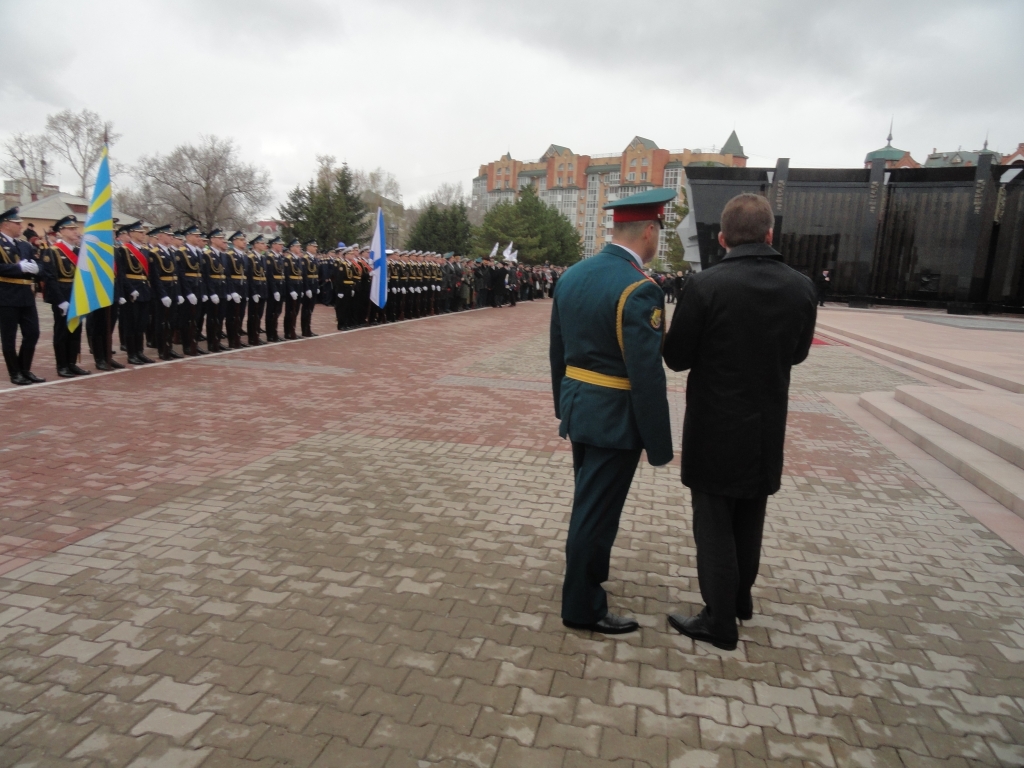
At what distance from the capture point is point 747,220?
2.98 metres

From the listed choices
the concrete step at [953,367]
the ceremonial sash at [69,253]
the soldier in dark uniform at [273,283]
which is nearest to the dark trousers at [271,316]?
the soldier in dark uniform at [273,283]

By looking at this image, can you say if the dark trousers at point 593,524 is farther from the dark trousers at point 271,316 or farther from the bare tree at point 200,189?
the bare tree at point 200,189

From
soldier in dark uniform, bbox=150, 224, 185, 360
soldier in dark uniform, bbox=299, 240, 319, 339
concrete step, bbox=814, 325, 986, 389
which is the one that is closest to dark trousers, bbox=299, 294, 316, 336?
soldier in dark uniform, bbox=299, 240, 319, 339

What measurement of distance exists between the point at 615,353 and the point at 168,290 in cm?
959

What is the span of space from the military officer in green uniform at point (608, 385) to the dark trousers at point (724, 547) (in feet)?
1.17

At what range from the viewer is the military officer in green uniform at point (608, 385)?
2846mm

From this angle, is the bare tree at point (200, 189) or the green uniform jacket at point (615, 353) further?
the bare tree at point (200, 189)

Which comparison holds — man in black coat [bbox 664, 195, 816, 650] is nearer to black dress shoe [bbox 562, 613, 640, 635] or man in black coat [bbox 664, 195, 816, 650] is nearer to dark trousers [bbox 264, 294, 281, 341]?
black dress shoe [bbox 562, 613, 640, 635]

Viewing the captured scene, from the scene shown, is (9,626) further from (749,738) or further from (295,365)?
(295,365)

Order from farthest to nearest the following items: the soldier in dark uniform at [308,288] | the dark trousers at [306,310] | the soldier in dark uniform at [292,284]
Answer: the dark trousers at [306,310] < the soldier in dark uniform at [308,288] < the soldier in dark uniform at [292,284]

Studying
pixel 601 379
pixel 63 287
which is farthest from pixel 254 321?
pixel 601 379

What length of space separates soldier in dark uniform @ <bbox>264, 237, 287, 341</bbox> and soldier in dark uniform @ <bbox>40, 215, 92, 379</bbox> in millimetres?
4175

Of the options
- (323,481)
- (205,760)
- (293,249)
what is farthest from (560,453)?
(293,249)

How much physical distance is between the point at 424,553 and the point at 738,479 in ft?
6.12
